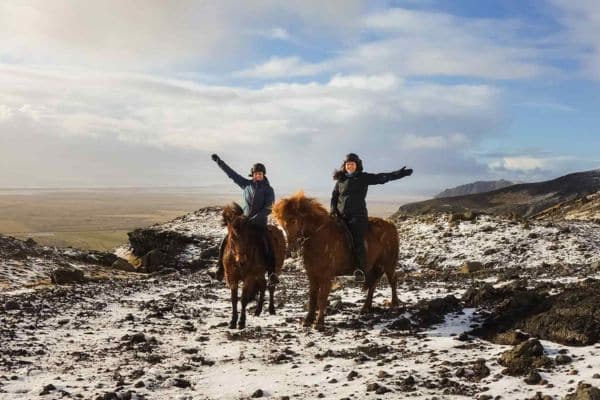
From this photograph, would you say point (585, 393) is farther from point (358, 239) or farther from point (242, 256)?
point (242, 256)

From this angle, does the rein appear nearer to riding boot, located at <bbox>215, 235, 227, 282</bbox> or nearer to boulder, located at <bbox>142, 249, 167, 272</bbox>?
riding boot, located at <bbox>215, 235, 227, 282</bbox>

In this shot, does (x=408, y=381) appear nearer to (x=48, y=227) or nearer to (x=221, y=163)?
(x=221, y=163)

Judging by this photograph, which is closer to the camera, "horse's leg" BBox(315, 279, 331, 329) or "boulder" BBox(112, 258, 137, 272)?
"horse's leg" BBox(315, 279, 331, 329)

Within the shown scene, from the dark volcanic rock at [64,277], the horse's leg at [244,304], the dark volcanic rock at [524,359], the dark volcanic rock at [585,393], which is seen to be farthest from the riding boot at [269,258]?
the dark volcanic rock at [64,277]

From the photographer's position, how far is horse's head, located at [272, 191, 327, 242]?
10625 mm

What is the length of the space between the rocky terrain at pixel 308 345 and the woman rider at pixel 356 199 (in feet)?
5.66

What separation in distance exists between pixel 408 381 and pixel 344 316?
512cm

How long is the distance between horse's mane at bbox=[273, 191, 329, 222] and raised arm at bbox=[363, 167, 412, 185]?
145 cm

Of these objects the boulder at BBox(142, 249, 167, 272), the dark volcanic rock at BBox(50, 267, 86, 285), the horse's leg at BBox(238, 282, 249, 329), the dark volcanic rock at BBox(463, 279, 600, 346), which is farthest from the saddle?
the boulder at BBox(142, 249, 167, 272)

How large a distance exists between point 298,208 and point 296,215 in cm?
16

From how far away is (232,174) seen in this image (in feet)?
42.5

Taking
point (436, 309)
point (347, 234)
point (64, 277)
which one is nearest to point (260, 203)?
point (347, 234)

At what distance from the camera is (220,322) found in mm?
12680

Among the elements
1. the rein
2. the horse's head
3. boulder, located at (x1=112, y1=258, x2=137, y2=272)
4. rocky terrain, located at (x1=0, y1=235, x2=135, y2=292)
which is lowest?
boulder, located at (x1=112, y1=258, x2=137, y2=272)
